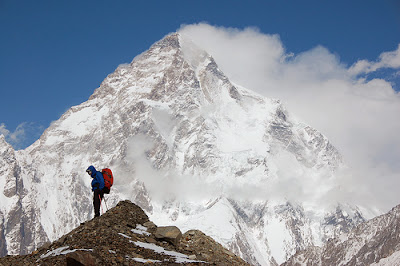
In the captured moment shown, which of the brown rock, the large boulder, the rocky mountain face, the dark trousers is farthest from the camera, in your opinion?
the dark trousers

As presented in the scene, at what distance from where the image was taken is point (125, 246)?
30.2 m

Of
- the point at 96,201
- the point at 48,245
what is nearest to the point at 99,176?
the point at 96,201

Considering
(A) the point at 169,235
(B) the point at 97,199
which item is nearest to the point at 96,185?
(B) the point at 97,199

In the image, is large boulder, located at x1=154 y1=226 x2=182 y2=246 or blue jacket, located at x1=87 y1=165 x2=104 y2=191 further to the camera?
blue jacket, located at x1=87 y1=165 x2=104 y2=191

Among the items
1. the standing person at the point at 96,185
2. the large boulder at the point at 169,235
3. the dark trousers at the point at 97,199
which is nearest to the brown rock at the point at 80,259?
the large boulder at the point at 169,235

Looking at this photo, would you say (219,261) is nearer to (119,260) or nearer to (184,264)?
(184,264)

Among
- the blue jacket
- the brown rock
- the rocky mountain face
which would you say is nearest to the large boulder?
the rocky mountain face

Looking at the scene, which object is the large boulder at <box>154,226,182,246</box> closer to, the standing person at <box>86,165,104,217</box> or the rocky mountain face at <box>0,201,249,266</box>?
the rocky mountain face at <box>0,201,249,266</box>

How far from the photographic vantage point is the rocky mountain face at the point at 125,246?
92.8ft

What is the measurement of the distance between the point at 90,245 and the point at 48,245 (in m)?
4.82

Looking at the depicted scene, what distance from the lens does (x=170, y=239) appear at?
1310 inches

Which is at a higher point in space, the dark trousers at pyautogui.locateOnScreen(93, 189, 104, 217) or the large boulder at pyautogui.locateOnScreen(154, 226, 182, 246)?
the dark trousers at pyautogui.locateOnScreen(93, 189, 104, 217)

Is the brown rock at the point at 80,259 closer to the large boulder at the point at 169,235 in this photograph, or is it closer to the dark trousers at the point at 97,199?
the large boulder at the point at 169,235

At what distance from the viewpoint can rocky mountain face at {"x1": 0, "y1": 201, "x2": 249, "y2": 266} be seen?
1114 inches
